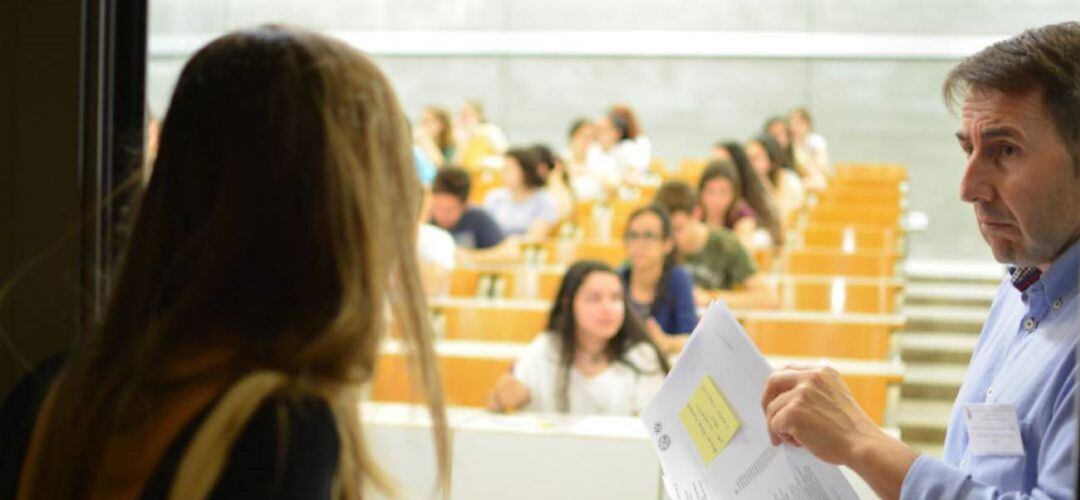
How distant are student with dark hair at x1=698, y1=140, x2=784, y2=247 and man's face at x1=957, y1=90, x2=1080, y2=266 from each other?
199 inches

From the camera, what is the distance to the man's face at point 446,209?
649cm

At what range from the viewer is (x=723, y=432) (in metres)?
1.47

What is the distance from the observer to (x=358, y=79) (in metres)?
0.92

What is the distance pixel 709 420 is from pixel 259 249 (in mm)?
750

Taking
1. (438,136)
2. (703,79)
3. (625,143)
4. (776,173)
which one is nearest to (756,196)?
(776,173)

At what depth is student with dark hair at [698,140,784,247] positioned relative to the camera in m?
6.66

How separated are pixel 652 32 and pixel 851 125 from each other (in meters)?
2.01

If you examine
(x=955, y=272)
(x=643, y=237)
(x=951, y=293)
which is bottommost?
(x=955, y=272)

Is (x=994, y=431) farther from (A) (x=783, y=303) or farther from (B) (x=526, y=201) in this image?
(B) (x=526, y=201)

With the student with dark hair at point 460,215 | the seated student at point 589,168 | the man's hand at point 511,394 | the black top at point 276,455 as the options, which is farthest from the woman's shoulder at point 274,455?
the seated student at point 589,168

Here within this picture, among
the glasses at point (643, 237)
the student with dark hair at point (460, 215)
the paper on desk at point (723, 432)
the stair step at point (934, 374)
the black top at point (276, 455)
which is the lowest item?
the stair step at point (934, 374)

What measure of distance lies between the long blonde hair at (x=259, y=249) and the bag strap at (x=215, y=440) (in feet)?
0.09

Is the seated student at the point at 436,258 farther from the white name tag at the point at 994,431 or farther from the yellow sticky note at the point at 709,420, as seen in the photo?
the white name tag at the point at 994,431

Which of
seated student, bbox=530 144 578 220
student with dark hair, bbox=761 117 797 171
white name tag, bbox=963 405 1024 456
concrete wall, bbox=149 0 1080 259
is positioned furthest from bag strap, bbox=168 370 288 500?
concrete wall, bbox=149 0 1080 259
